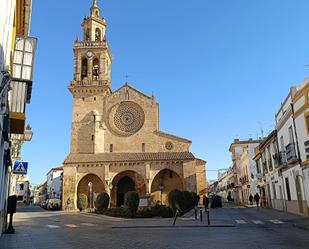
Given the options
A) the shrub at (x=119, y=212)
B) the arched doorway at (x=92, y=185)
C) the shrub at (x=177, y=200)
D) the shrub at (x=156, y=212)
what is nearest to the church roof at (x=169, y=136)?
the arched doorway at (x=92, y=185)

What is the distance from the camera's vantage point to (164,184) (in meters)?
36.6

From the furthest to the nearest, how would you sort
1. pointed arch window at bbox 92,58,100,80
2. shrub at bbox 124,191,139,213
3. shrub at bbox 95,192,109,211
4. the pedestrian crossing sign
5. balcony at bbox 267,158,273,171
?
pointed arch window at bbox 92,58,100,80
shrub at bbox 95,192,109,211
balcony at bbox 267,158,273,171
shrub at bbox 124,191,139,213
the pedestrian crossing sign

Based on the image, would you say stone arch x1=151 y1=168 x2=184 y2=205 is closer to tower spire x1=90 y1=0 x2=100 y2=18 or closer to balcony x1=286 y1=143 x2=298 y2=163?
balcony x1=286 y1=143 x2=298 y2=163

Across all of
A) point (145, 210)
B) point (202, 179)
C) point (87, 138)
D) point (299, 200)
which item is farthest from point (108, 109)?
point (299, 200)

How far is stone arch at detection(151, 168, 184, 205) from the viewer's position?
118ft

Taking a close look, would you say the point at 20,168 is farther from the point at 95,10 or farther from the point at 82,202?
the point at 95,10

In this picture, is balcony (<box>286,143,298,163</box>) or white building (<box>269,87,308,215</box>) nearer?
white building (<box>269,87,308,215</box>)

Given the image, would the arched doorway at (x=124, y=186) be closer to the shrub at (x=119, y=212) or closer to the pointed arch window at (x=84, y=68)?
the shrub at (x=119, y=212)

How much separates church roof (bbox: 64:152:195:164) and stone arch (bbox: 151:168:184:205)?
5.59ft

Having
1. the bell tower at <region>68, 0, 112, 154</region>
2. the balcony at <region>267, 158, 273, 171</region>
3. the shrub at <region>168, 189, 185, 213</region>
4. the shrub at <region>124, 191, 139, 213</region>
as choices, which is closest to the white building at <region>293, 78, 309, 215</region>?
the shrub at <region>168, 189, 185, 213</region>

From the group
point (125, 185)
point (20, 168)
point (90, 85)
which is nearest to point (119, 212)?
point (20, 168)

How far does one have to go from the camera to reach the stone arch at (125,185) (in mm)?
35438

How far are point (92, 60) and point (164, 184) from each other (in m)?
18.8

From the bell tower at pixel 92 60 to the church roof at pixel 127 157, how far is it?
27.3 ft
